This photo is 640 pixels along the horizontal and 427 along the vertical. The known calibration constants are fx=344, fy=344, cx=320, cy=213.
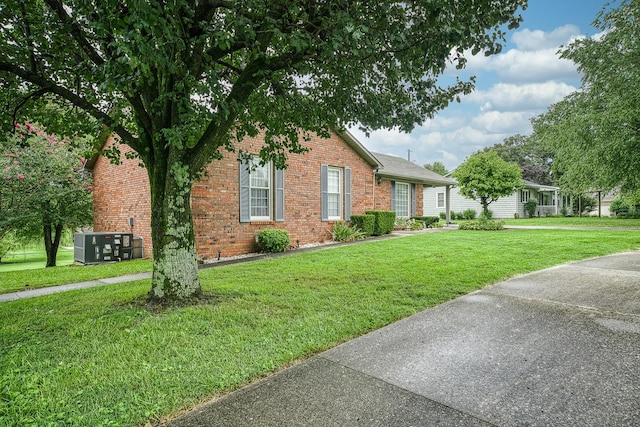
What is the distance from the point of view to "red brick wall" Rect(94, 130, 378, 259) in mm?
9305

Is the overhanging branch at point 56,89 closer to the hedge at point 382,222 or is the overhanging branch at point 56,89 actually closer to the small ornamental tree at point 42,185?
the small ornamental tree at point 42,185

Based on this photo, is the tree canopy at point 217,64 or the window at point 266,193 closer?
the tree canopy at point 217,64

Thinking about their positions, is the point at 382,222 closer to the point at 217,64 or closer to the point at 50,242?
the point at 217,64

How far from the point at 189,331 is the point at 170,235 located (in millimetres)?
1502

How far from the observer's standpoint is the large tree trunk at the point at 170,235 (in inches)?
184

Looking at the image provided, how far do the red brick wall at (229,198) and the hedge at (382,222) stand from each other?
64cm

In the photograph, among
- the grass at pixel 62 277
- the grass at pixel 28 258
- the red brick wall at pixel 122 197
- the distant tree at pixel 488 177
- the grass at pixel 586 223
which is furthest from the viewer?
the grass at pixel 28 258

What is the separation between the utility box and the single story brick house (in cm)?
54

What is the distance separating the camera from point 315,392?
8.19 feet

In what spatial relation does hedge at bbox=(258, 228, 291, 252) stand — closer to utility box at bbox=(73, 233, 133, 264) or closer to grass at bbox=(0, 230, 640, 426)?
grass at bbox=(0, 230, 640, 426)

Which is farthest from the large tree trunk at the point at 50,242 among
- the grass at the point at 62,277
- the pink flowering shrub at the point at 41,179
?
the grass at the point at 62,277

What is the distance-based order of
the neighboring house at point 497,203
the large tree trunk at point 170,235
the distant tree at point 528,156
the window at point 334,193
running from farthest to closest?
1. the distant tree at point 528,156
2. the neighboring house at point 497,203
3. the window at point 334,193
4. the large tree trunk at point 170,235

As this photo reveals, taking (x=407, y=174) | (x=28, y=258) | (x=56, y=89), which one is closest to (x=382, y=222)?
(x=407, y=174)

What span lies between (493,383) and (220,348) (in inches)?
91.3
